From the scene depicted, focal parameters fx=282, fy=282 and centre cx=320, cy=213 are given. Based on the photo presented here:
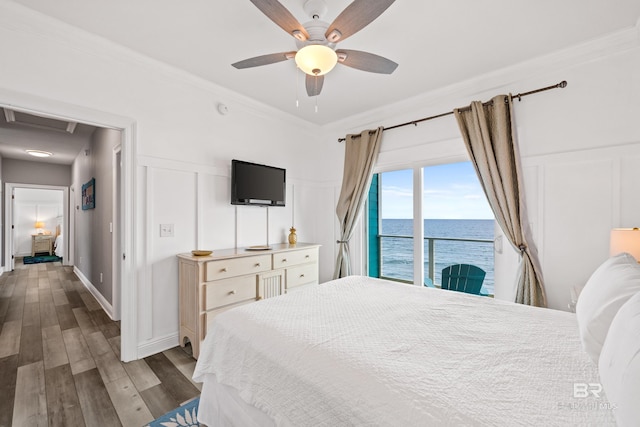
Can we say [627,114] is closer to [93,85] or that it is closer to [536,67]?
[536,67]

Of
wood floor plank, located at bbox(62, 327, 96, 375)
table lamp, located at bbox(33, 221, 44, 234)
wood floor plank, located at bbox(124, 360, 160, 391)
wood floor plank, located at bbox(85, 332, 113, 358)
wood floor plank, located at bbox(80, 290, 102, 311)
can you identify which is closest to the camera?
wood floor plank, located at bbox(124, 360, 160, 391)

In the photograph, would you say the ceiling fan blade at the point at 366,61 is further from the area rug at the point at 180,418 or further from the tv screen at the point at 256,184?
the area rug at the point at 180,418

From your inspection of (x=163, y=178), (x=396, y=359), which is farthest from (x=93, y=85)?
(x=396, y=359)

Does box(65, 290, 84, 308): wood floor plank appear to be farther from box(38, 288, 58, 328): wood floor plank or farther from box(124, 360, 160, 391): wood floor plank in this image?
box(124, 360, 160, 391): wood floor plank

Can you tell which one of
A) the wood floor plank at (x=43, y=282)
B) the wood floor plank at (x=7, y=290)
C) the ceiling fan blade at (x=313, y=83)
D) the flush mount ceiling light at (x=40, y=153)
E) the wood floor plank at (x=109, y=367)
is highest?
the flush mount ceiling light at (x=40, y=153)

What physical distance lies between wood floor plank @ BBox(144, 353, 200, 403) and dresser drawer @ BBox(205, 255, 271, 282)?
0.76 metres

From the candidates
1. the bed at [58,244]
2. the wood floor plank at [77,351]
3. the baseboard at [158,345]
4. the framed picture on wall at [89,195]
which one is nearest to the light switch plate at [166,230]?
the baseboard at [158,345]

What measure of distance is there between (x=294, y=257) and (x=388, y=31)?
93.4 inches

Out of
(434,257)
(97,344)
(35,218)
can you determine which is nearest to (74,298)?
(97,344)

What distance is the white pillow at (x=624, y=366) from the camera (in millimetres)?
569

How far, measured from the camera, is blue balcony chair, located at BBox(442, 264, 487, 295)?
298 centimetres

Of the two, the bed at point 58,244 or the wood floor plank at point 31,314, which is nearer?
the wood floor plank at point 31,314

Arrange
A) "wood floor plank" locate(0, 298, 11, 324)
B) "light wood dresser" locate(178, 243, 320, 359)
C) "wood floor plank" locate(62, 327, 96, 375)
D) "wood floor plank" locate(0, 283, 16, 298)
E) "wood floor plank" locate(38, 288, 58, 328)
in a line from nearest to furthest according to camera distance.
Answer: "wood floor plank" locate(62, 327, 96, 375), "light wood dresser" locate(178, 243, 320, 359), "wood floor plank" locate(38, 288, 58, 328), "wood floor plank" locate(0, 298, 11, 324), "wood floor plank" locate(0, 283, 16, 298)

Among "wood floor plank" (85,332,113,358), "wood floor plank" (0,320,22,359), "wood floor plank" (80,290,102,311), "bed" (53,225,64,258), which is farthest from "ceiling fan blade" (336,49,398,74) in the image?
"bed" (53,225,64,258)
